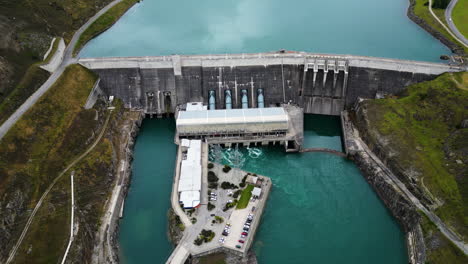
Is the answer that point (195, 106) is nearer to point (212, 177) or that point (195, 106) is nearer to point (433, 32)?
point (212, 177)

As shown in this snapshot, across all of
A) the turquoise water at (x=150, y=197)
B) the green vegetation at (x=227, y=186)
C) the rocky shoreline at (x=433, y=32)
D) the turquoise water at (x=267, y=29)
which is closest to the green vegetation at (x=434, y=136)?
the rocky shoreline at (x=433, y=32)

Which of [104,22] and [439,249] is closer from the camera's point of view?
[439,249]

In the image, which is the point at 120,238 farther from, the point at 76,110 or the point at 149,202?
the point at 76,110

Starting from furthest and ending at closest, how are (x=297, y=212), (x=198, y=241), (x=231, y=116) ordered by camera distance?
(x=231, y=116)
(x=297, y=212)
(x=198, y=241)

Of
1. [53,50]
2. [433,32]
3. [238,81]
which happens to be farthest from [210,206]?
[433,32]

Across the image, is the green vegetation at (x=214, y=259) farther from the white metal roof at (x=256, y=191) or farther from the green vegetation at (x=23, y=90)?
the green vegetation at (x=23, y=90)
